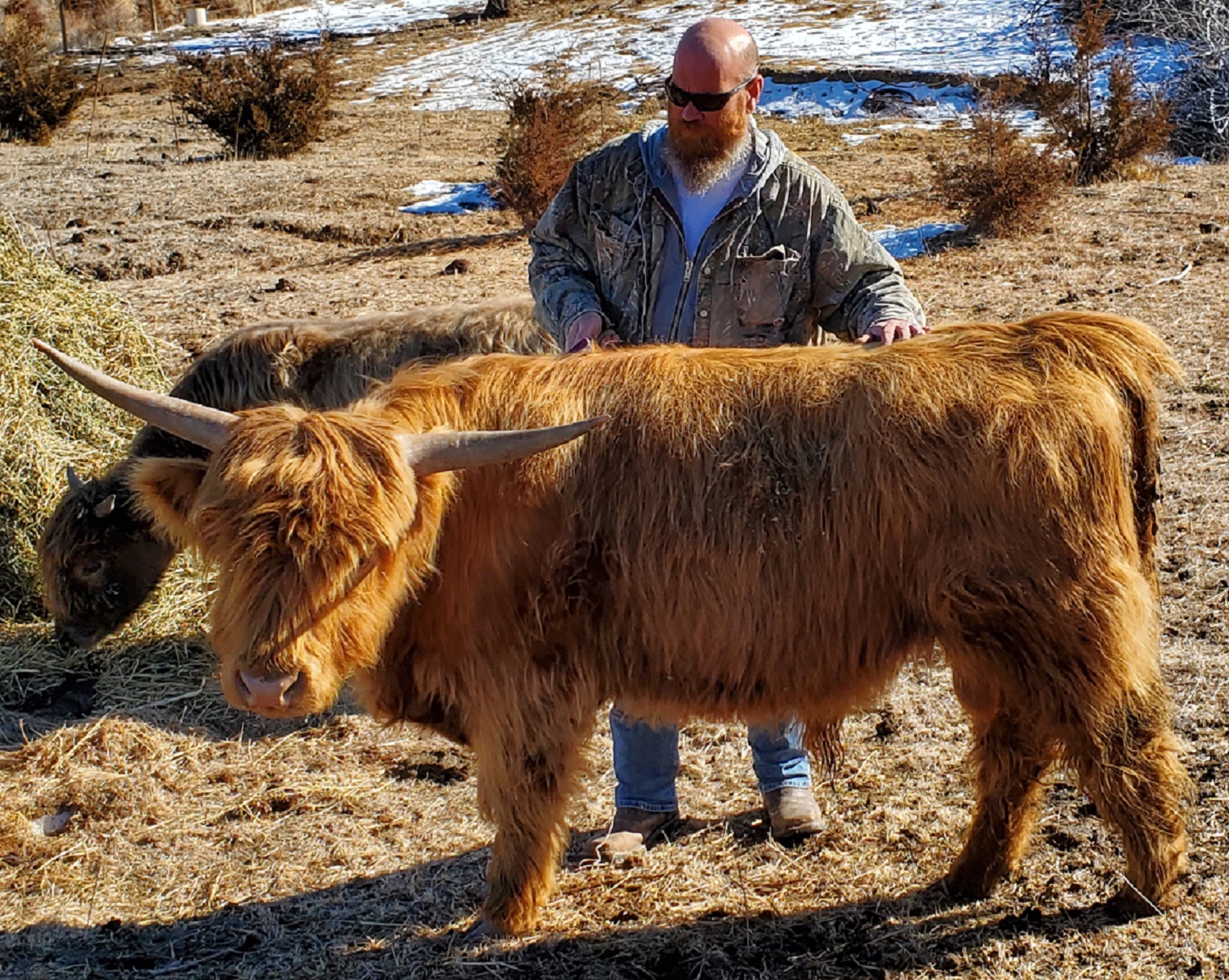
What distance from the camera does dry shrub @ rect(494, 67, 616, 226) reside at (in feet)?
36.3

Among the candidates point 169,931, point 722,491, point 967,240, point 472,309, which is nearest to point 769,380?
point 722,491

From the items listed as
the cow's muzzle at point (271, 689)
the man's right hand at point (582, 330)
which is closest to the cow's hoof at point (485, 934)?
the cow's muzzle at point (271, 689)

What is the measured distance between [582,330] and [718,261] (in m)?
0.48

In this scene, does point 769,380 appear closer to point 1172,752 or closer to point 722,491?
point 722,491

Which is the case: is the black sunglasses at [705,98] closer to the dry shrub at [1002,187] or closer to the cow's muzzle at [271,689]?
the cow's muzzle at [271,689]

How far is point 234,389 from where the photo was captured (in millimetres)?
5707

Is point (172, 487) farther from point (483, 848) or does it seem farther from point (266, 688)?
point (483, 848)

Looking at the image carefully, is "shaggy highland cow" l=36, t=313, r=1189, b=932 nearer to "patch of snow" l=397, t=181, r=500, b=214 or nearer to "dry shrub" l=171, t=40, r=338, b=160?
"patch of snow" l=397, t=181, r=500, b=214

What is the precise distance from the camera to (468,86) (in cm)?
2030

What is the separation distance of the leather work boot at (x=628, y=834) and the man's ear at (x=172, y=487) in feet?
5.22

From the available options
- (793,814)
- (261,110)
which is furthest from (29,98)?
(793,814)

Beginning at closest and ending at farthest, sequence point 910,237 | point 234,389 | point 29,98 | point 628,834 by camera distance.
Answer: point 628,834, point 234,389, point 910,237, point 29,98

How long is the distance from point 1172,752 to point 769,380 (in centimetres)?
139

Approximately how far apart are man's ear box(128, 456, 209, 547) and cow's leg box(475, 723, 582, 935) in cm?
95
